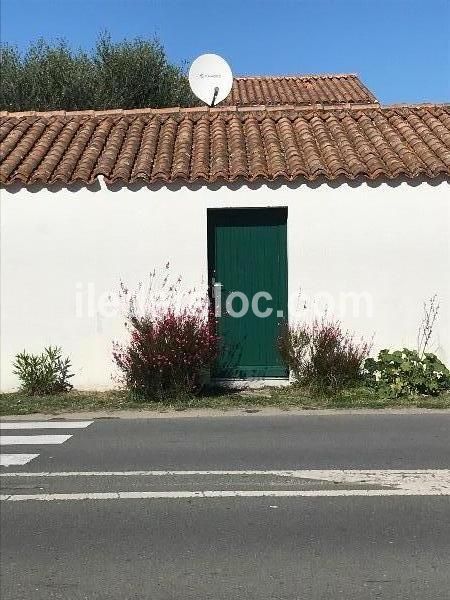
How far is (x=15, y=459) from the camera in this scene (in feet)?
23.6

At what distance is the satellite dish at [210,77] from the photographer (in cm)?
1516

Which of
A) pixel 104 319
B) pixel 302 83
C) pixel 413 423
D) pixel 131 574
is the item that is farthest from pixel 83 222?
pixel 302 83

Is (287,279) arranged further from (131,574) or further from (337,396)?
(131,574)

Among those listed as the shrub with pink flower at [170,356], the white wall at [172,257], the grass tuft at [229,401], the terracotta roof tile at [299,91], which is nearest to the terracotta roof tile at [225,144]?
the white wall at [172,257]

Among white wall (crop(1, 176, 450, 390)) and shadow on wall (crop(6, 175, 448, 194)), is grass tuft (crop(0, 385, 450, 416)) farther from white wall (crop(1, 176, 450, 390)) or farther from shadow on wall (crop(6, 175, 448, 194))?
shadow on wall (crop(6, 175, 448, 194))

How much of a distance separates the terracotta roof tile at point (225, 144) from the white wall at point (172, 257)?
0.95ft

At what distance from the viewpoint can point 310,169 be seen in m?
11.3

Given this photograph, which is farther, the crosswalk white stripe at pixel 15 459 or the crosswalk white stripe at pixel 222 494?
the crosswalk white stripe at pixel 15 459

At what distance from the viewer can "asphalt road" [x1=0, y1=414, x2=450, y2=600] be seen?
425 cm

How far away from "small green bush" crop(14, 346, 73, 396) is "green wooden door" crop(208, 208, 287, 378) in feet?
7.84

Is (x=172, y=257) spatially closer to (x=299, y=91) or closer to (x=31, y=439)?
(x=31, y=439)

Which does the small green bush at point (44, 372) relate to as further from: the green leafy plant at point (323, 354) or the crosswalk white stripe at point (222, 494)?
the crosswalk white stripe at point (222, 494)

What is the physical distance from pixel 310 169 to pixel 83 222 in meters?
3.56

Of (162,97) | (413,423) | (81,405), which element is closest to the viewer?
(413,423)
